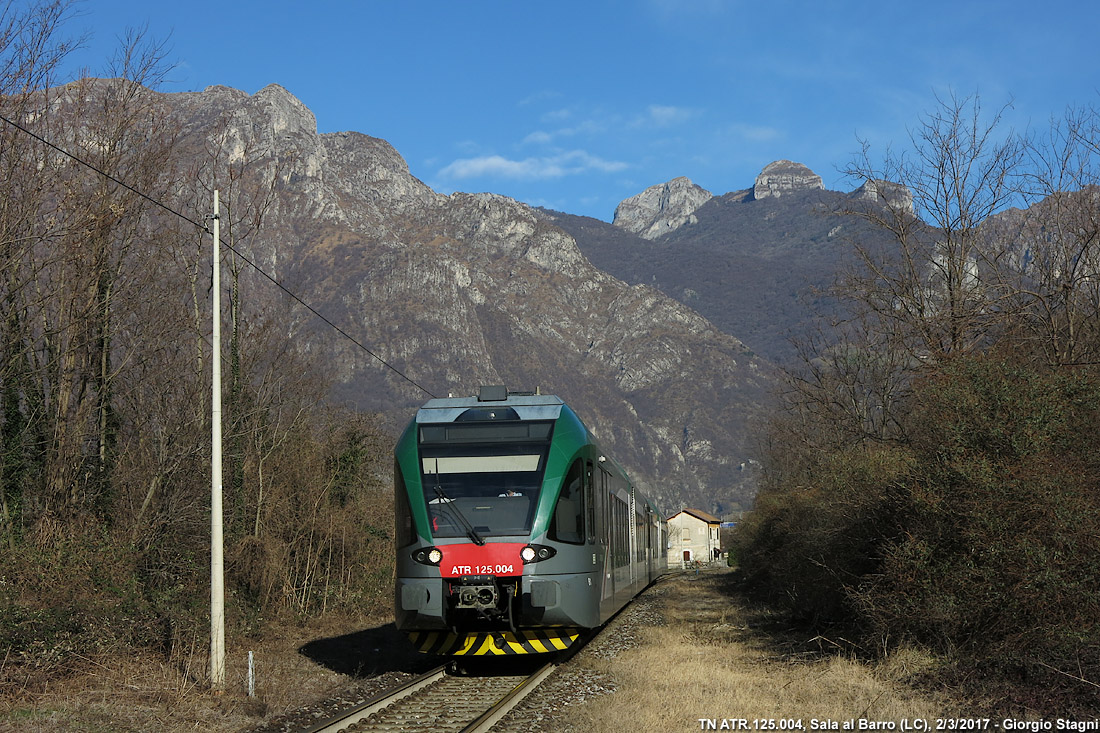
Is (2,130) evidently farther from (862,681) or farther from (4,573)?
(862,681)

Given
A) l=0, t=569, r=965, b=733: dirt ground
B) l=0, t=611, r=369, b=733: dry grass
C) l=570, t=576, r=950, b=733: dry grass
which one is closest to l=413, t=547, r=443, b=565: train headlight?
l=0, t=569, r=965, b=733: dirt ground

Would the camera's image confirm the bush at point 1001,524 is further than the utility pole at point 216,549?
No

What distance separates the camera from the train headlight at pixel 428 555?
13.9 metres

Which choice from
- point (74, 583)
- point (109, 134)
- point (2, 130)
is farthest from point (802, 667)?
point (109, 134)

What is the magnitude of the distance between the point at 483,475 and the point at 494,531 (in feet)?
2.87

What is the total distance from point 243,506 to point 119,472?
315cm

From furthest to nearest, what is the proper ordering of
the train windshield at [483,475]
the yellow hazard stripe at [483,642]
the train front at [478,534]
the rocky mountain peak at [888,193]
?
the rocky mountain peak at [888,193]
the yellow hazard stripe at [483,642]
the train windshield at [483,475]
the train front at [478,534]

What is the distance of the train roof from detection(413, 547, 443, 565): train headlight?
206cm

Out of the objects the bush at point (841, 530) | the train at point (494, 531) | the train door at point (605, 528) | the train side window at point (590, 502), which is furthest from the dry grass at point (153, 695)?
the bush at point (841, 530)

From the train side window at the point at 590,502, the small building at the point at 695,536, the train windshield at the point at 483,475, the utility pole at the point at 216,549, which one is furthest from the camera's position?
the small building at the point at 695,536

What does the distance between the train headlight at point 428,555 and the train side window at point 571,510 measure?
1.64 m

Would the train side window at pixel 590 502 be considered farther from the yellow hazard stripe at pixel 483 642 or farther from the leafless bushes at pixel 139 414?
the leafless bushes at pixel 139 414

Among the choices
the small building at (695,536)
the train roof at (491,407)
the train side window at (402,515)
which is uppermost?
the train roof at (491,407)

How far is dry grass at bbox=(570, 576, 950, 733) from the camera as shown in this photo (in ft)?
35.8
